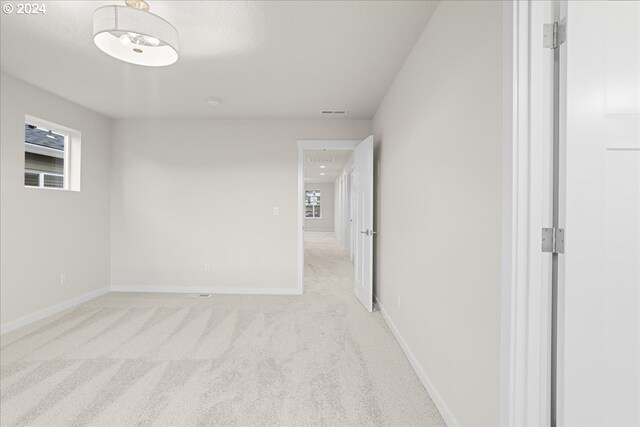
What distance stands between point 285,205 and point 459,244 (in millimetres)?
3064

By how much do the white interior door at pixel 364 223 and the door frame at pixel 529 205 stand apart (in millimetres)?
2556

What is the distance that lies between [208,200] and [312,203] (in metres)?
10.9

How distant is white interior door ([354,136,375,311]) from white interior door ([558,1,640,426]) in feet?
8.60

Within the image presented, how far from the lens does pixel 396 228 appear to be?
291 cm

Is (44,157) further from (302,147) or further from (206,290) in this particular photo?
(302,147)

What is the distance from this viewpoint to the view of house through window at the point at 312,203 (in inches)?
598

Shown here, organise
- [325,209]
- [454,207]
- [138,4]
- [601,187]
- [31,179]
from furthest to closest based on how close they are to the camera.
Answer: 1. [325,209]
2. [31,179]
3. [138,4]
4. [454,207]
5. [601,187]

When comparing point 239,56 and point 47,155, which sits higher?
point 239,56

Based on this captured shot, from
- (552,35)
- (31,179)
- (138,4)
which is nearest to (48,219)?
(31,179)

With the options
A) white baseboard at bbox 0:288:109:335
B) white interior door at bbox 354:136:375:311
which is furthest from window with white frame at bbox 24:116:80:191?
white interior door at bbox 354:136:375:311

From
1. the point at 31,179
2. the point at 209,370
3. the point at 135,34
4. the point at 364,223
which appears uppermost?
the point at 135,34

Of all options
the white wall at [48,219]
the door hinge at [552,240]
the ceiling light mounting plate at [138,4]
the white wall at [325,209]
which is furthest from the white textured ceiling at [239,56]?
the white wall at [325,209]

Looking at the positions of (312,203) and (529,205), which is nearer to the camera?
(529,205)

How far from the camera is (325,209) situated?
15.0m
